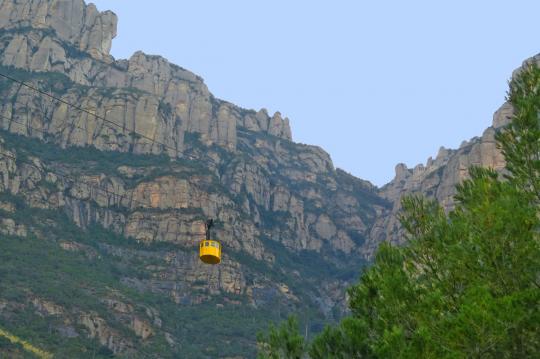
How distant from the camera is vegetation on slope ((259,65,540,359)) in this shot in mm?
13898

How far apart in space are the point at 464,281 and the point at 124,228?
141254 mm

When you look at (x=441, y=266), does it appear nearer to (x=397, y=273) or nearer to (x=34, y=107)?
(x=397, y=273)

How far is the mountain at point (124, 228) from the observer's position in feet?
347

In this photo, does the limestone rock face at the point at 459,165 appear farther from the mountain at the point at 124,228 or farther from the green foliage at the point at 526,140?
the green foliage at the point at 526,140

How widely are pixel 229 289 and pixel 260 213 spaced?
5429 centimetres

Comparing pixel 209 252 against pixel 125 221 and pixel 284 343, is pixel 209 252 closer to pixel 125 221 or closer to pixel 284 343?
pixel 284 343

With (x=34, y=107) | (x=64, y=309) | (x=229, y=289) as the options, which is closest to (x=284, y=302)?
(x=229, y=289)

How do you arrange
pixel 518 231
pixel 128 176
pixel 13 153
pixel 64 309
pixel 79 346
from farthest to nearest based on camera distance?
pixel 128 176, pixel 13 153, pixel 64 309, pixel 79 346, pixel 518 231

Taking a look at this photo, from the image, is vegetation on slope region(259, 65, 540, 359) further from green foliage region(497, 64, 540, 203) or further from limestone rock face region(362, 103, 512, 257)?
limestone rock face region(362, 103, 512, 257)

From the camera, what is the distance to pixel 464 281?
17.0 metres

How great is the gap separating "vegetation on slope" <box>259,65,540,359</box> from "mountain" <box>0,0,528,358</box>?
67773 mm

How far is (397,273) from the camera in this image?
18.5 m

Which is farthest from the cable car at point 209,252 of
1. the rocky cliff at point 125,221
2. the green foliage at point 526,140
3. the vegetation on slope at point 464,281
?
the rocky cliff at point 125,221

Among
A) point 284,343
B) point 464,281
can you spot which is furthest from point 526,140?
point 284,343
